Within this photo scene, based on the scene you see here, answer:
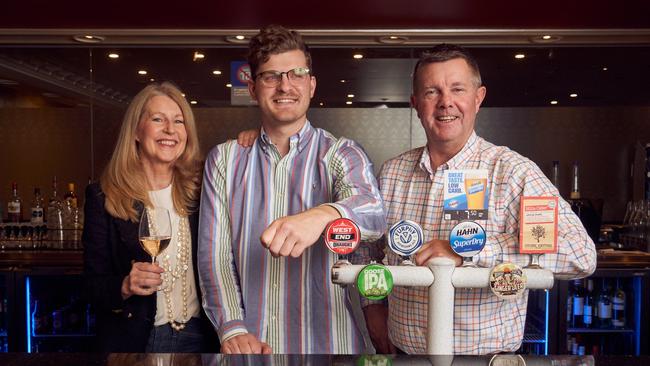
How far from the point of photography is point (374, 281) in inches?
39.9

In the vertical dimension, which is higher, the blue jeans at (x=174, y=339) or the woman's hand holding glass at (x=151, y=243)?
the woman's hand holding glass at (x=151, y=243)

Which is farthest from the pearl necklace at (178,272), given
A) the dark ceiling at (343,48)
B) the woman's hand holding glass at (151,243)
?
the dark ceiling at (343,48)

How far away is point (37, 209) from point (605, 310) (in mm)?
3547

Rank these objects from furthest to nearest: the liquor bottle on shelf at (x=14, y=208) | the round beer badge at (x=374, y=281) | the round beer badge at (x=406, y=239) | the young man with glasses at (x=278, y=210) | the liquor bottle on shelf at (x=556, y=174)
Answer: the liquor bottle on shelf at (x=556, y=174) → the liquor bottle on shelf at (x=14, y=208) → the young man with glasses at (x=278, y=210) → the round beer badge at (x=406, y=239) → the round beer badge at (x=374, y=281)

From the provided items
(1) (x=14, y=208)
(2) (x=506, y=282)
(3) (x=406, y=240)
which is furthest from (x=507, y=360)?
(1) (x=14, y=208)

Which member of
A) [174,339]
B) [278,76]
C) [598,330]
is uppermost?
[278,76]

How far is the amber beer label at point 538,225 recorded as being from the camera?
3.47 ft

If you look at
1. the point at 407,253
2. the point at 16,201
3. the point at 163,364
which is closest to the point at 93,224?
the point at 163,364

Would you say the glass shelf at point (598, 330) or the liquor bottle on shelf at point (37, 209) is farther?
the liquor bottle on shelf at point (37, 209)

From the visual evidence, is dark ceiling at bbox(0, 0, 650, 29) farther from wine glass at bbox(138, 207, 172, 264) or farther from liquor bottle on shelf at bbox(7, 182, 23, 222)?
wine glass at bbox(138, 207, 172, 264)

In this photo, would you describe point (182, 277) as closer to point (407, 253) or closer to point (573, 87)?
point (407, 253)

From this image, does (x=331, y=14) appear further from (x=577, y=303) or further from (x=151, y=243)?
(x=577, y=303)

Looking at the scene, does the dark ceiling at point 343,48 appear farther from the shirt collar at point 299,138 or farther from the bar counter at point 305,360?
the bar counter at point 305,360

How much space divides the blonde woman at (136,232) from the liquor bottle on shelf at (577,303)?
101 inches
